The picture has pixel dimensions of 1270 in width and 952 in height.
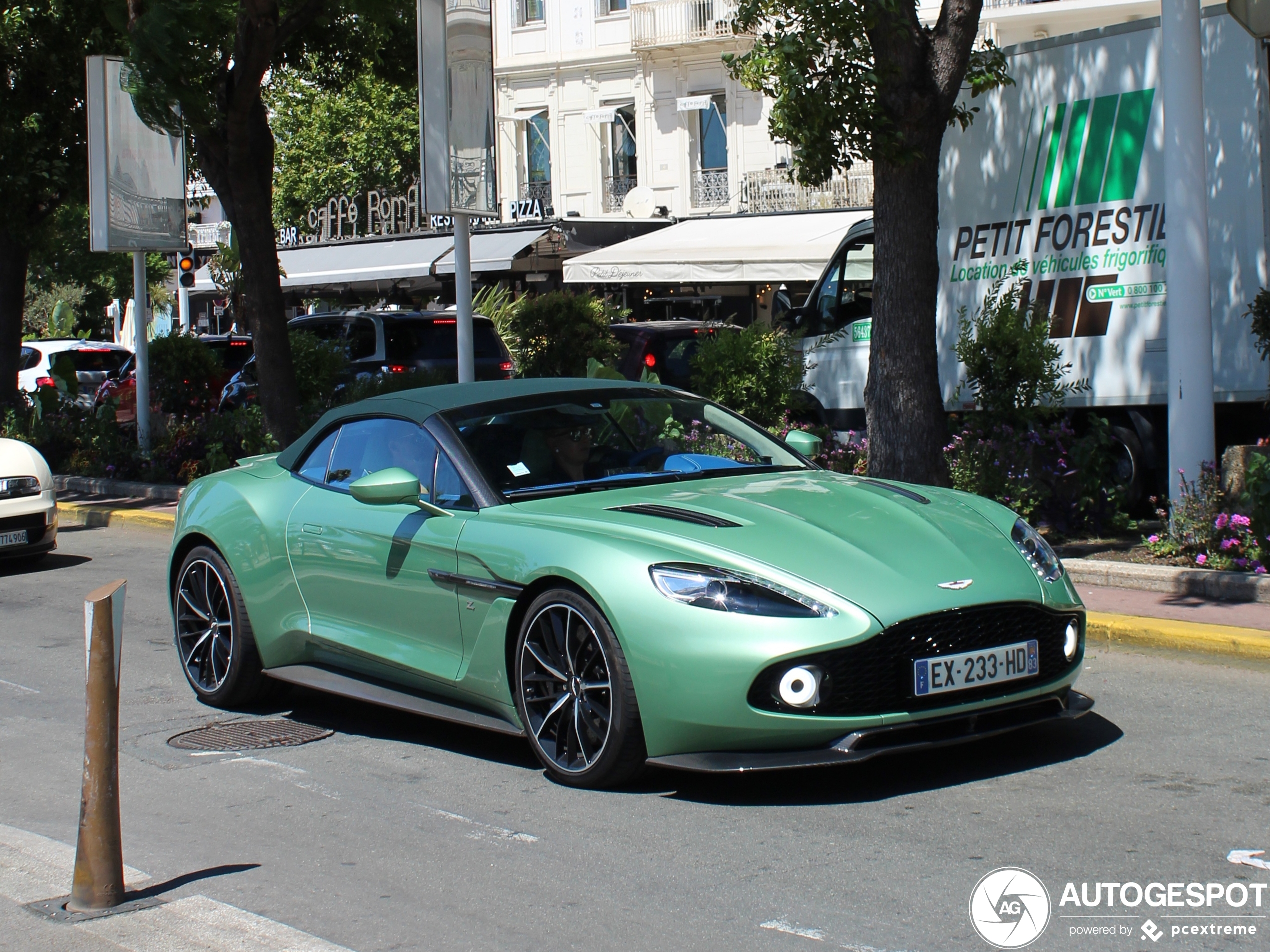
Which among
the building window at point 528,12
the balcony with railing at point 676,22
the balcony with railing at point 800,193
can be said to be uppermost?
the building window at point 528,12

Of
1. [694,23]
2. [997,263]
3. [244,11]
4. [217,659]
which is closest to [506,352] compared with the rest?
[244,11]

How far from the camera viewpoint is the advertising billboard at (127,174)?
1655 cm

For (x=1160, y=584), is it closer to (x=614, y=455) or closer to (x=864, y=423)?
(x=614, y=455)

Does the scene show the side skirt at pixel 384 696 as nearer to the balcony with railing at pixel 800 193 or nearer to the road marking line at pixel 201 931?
the road marking line at pixel 201 931

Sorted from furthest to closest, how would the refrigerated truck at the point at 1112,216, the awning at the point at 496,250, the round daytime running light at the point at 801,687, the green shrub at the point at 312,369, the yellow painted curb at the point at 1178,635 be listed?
the awning at the point at 496,250 < the green shrub at the point at 312,369 < the refrigerated truck at the point at 1112,216 < the yellow painted curb at the point at 1178,635 < the round daytime running light at the point at 801,687

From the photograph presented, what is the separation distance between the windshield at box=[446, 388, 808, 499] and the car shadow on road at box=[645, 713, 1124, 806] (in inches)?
50.3

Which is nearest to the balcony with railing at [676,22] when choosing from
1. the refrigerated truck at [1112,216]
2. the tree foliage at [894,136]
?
the refrigerated truck at [1112,216]

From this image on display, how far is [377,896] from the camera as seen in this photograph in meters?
4.34

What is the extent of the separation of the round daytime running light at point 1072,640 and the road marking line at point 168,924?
273 centimetres

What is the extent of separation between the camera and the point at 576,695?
5.18 meters

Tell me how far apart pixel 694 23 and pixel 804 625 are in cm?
3274

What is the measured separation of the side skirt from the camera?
5570 millimetres

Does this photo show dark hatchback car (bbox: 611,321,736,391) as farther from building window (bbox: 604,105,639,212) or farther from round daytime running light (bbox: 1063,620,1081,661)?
building window (bbox: 604,105,639,212)

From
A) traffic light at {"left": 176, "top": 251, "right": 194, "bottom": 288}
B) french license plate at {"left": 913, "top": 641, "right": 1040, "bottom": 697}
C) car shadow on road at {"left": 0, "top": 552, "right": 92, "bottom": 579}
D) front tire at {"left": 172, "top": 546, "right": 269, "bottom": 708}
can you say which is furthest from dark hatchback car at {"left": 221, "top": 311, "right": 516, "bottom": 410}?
french license plate at {"left": 913, "top": 641, "right": 1040, "bottom": 697}
